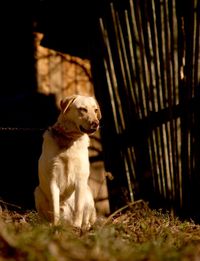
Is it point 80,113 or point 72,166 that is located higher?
point 80,113

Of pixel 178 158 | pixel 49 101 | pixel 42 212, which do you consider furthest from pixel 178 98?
pixel 49 101

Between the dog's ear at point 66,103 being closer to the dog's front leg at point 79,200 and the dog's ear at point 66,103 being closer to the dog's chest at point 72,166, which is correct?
the dog's chest at point 72,166

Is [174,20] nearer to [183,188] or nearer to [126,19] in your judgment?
[126,19]

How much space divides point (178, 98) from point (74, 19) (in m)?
2.37

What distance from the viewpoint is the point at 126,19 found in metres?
7.19

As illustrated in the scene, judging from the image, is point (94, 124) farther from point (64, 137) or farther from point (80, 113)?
point (64, 137)

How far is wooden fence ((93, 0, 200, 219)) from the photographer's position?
7020mm

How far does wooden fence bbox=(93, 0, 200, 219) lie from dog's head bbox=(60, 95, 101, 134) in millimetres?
1186

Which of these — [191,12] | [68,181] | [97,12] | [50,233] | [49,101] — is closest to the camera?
[50,233]

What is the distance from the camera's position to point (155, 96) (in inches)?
282

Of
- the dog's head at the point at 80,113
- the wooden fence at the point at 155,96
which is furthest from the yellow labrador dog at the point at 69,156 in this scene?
the wooden fence at the point at 155,96

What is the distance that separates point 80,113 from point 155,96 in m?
1.39

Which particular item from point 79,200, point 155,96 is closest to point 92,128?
point 79,200

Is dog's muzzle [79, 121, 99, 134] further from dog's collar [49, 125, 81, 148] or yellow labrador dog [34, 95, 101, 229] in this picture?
dog's collar [49, 125, 81, 148]
